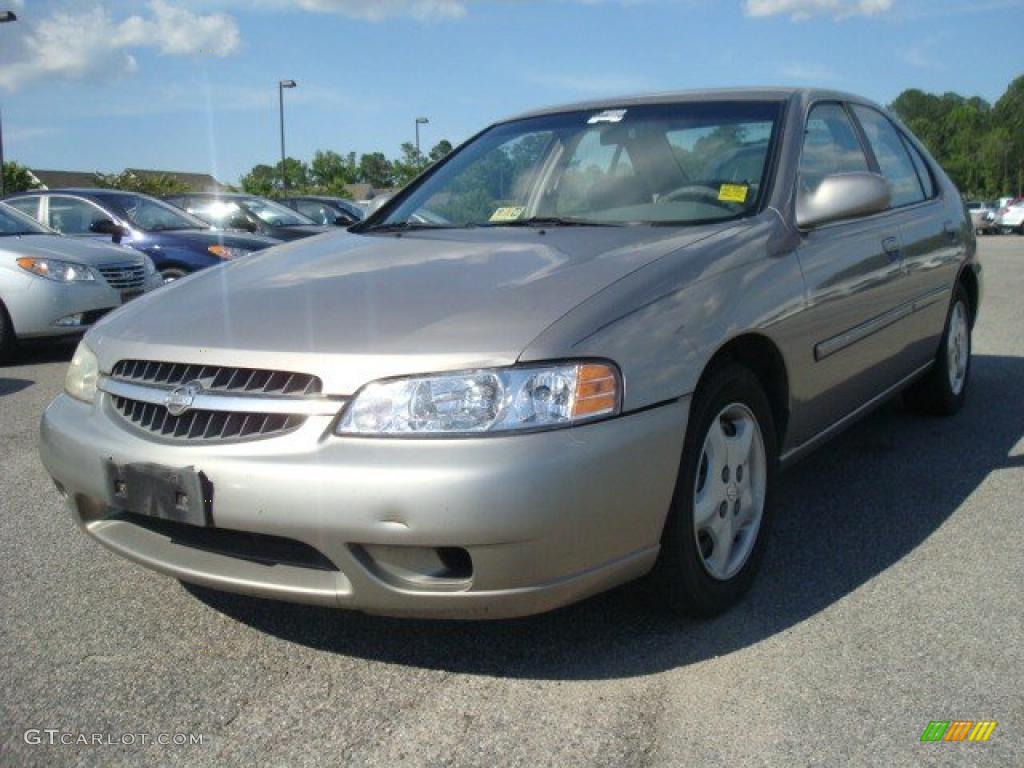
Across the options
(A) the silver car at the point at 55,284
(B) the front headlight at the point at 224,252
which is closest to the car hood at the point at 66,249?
(A) the silver car at the point at 55,284

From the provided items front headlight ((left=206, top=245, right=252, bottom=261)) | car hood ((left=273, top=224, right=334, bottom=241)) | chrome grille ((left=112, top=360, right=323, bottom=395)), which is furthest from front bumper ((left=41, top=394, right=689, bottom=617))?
car hood ((left=273, top=224, right=334, bottom=241))

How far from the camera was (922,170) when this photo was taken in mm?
5043

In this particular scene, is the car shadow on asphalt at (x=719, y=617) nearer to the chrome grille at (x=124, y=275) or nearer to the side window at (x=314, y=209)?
the chrome grille at (x=124, y=275)

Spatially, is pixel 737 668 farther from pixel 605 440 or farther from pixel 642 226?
pixel 642 226

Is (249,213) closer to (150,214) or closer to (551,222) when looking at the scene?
(150,214)

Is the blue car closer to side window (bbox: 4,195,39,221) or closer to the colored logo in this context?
side window (bbox: 4,195,39,221)

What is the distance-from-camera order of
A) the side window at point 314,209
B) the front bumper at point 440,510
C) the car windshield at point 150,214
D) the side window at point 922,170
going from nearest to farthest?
the front bumper at point 440,510 < the side window at point 922,170 < the car windshield at point 150,214 < the side window at point 314,209

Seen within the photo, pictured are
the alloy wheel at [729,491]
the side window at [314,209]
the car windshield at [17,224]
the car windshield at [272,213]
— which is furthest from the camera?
the side window at [314,209]

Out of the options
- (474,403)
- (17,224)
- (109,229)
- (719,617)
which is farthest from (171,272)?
(474,403)

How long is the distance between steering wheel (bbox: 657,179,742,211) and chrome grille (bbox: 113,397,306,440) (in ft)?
5.45

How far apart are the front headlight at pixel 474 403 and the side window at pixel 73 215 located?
28.7 feet

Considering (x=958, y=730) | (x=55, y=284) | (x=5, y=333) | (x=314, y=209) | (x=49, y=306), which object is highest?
(x=314, y=209)
